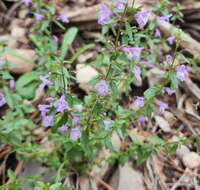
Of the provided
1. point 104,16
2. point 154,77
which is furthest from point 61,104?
point 154,77

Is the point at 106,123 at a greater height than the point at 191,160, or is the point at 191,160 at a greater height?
the point at 106,123

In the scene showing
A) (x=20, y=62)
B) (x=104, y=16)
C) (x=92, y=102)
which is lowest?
(x=20, y=62)

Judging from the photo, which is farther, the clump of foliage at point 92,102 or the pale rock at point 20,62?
the pale rock at point 20,62

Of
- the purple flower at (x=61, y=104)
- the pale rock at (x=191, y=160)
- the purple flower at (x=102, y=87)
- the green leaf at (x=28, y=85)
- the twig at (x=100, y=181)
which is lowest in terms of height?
the twig at (x=100, y=181)

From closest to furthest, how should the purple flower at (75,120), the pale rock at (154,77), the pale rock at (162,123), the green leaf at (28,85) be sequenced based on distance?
the purple flower at (75,120) → the pale rock at (162,123) → the green leaf at (28,85) → the pale rock at (154,77)

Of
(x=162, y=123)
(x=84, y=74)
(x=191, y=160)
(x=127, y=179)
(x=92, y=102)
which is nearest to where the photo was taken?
(x=92, y=102)

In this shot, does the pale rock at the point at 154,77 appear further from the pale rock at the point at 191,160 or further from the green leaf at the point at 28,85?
the green leaf at the point at 28,85

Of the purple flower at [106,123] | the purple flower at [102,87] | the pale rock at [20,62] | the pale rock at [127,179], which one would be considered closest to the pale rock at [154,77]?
the pale rock at [127,179]

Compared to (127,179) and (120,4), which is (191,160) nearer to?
(127,179)

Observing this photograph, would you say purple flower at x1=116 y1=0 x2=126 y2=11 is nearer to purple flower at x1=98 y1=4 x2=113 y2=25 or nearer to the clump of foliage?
the clump of foliage
